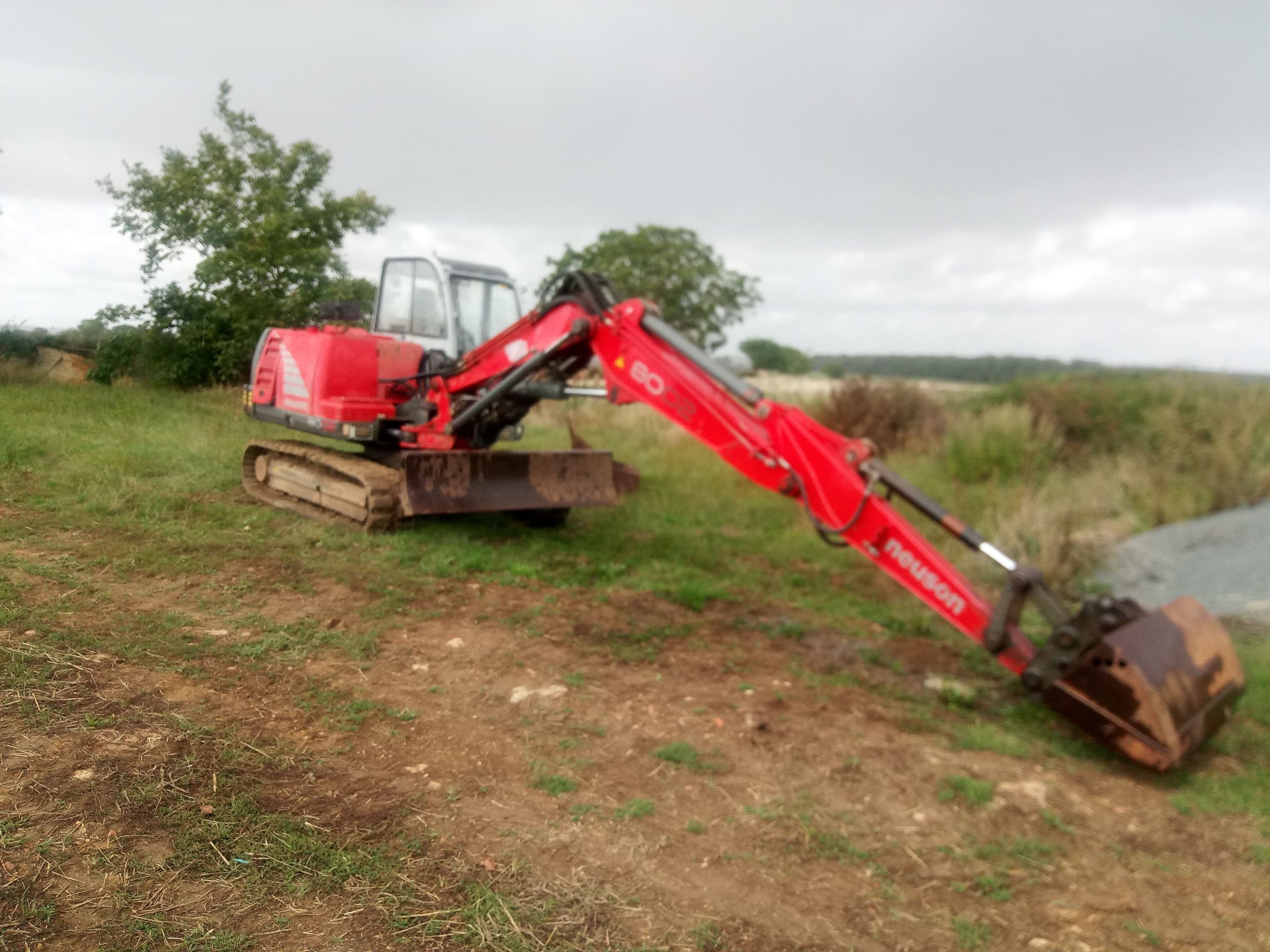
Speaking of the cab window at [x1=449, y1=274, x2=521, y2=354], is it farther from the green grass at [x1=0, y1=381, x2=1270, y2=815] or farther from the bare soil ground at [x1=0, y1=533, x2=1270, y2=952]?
the bare soil ground at [x1=0, y1=533, x2=1270, y2=952]

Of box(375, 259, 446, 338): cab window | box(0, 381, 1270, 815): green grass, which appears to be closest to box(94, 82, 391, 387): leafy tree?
box(0, 381, 1270, 815): green grass

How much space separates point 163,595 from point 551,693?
2.56 metres

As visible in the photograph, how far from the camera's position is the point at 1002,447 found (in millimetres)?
10734

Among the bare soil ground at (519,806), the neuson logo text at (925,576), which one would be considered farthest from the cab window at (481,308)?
the neuson logo text at (925,576)

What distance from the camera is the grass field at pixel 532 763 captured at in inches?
125

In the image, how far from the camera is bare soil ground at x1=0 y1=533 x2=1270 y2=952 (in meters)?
3.10

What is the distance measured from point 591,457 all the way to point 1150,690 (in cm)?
524

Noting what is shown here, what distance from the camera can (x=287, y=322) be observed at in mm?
15477

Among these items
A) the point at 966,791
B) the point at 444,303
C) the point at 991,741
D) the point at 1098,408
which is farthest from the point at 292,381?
the point at 1098,408

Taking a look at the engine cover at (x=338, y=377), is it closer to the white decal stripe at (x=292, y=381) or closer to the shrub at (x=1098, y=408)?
the white decal stripe at (x=292, y=381)

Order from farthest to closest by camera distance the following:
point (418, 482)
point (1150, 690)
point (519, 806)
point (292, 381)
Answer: point (292, 381) < point (418, 482) < point (1150, 690) < point (519, 806)

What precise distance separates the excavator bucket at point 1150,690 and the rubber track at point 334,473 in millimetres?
5148

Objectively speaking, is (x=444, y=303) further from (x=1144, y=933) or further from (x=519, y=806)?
(x=1144, y=933)

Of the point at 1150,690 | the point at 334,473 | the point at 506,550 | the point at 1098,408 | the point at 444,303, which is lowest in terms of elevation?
the point at 506,550
